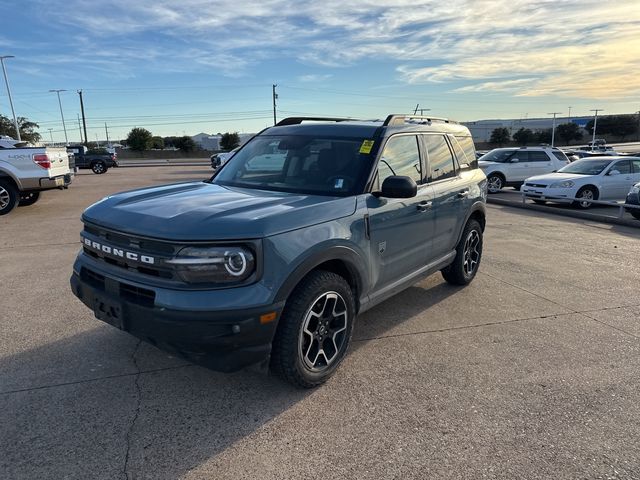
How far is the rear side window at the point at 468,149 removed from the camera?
5.46 meters

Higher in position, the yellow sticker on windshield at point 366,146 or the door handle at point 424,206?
the yellow sticker on windshield at point 366,146

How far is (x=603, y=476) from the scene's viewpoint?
2.52m

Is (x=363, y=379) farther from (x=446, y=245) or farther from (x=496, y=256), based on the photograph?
(x=496, y=256)

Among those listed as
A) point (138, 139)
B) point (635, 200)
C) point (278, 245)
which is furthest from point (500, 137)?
point (278, 245)

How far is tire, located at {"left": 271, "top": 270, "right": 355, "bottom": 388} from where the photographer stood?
3029 mm

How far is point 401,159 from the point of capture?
165 inches

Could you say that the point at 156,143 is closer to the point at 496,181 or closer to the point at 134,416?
the point at 496,181

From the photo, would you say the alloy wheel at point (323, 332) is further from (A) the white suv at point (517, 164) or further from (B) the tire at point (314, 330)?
(A) the white suv at point (517, 164)

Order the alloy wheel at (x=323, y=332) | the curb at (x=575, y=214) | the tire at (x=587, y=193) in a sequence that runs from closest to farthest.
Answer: the alloy wheel at (x=323, y=332) → the curb at (x=575, y=214) → the tire at (x=587, y=193)

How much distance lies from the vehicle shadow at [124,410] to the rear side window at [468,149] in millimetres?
2760

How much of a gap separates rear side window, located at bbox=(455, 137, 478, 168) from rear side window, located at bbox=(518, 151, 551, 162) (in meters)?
13.8

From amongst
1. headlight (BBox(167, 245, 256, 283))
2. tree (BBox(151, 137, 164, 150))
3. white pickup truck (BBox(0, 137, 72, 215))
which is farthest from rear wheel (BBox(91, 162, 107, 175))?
tree (BBox(151, 137, 164, 150))

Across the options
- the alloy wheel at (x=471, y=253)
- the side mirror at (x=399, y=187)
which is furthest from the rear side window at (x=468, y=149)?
the side mirror at (x=399, y=187)

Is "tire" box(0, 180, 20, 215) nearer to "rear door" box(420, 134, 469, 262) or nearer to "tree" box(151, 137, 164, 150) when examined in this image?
"rear door" box(420, 134, 469, 262)
